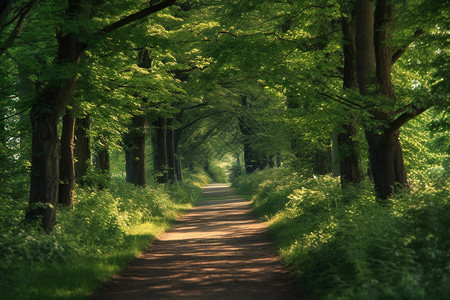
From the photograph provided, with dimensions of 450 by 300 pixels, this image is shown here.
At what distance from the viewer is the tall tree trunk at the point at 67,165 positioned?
13.2 meters

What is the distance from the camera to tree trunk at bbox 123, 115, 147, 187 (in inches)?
883

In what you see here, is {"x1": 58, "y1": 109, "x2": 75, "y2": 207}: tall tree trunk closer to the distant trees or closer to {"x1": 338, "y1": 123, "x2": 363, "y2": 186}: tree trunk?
the distant trees

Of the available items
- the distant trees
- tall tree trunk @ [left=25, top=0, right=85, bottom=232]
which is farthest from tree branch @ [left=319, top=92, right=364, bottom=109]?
tall tree trunk @ [left=25, top=0, right=85, bottom=232]

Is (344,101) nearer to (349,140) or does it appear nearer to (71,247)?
(349,140)

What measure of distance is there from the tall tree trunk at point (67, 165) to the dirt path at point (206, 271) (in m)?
2.92

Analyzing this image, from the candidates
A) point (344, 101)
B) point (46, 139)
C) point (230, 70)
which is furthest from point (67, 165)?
point (344, 101)

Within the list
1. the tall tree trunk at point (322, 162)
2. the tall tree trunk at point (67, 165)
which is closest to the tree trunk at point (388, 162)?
the tall tree trunk at point (67, 165)

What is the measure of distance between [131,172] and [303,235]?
586 inches

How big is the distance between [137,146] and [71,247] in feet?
46.2

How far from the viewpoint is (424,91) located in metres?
9.24

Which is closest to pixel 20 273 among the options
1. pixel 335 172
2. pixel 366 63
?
pixel 366 63

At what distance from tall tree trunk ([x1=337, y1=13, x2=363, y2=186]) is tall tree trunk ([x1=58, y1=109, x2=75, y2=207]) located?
27.0 feet

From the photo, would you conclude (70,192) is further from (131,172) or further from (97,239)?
(131,172)

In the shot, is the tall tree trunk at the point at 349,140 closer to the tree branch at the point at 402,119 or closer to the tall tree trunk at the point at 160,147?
the tree branch at the point at 402,119
